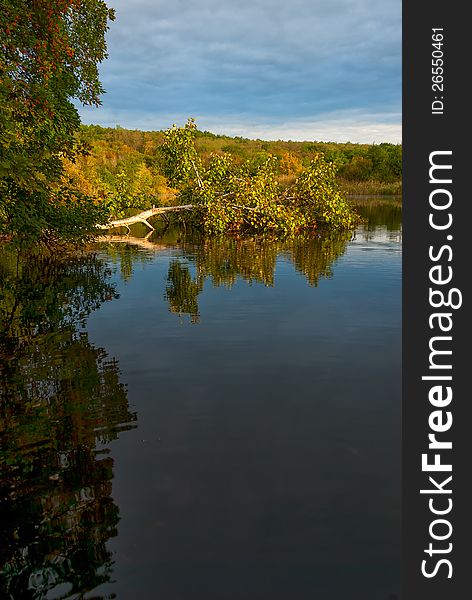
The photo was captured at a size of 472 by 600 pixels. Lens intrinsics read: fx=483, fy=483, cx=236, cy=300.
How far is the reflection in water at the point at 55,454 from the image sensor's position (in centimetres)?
516

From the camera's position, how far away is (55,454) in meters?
7.18

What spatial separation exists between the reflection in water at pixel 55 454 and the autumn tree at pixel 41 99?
365 centimetres

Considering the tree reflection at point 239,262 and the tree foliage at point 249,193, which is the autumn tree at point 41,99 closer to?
the tree reflection at point 239,262

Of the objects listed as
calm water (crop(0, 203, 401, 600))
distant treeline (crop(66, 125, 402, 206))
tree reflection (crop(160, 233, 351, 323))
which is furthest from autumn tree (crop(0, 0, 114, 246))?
tree reflection (crop(160, 233, 351, 323))

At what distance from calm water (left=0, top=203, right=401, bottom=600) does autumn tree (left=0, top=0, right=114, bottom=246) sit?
3119mm

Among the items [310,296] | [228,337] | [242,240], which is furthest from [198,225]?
[228,337]

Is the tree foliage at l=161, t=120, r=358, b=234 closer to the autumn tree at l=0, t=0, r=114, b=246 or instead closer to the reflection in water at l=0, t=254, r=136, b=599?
the autumn tree at l=0, t=0, r=114, b=246

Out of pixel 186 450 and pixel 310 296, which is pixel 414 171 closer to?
pixel 186 450

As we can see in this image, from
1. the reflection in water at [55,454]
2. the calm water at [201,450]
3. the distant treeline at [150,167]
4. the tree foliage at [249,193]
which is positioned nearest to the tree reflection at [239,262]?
the tree foliage at [249,193]

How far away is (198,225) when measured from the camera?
1519 inches

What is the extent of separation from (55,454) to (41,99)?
9667mm

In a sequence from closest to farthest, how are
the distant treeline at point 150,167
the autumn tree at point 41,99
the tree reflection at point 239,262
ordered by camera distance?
the autumn tree at point 41,99 < the tree reflection at point 239,262 < the distant treeline at point 150,167

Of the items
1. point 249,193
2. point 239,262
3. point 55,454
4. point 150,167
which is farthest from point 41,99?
point 150,167

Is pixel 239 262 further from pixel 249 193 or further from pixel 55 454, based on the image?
pixel 55 454
